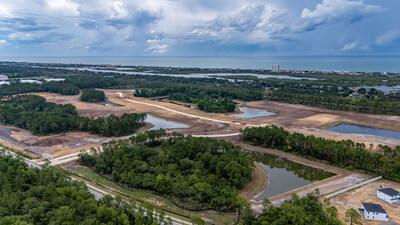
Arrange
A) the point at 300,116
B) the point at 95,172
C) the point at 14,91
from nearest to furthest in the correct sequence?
the point at 95,172 < the point at 300,116 < the point at 14,91

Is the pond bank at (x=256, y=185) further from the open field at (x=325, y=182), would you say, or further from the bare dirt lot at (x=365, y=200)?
the bare dirt lot at (x=365, y=200)

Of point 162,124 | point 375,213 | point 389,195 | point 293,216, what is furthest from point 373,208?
point 162,124

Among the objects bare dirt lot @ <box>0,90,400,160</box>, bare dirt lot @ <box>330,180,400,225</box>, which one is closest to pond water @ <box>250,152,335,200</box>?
bare dirt lot @ <box>330,180,400,225</box>

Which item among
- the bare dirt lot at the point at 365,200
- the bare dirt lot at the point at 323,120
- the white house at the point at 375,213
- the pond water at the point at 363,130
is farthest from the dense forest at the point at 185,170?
the pond water at the point at 363,130

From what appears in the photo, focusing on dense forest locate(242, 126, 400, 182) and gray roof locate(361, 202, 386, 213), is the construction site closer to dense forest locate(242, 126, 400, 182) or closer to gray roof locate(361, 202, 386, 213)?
dense forest locate(242, 126, 400, 182)

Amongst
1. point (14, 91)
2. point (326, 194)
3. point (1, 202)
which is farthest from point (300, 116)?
point (14, 91)

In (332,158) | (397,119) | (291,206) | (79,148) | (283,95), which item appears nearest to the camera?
(291,206)

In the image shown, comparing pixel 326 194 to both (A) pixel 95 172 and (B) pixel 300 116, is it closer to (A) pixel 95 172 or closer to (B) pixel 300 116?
(A) pixel 95 172

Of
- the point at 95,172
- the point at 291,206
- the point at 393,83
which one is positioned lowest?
the point at 95,172
